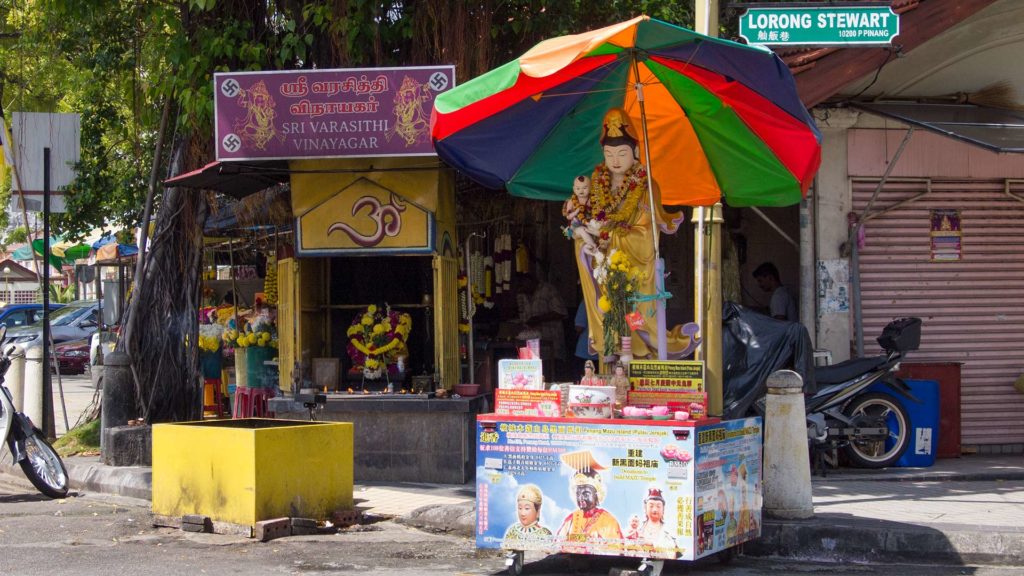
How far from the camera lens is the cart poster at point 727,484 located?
6281 mm

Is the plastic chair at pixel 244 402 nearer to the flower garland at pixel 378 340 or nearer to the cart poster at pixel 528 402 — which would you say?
the flower garland at pixel 378 340

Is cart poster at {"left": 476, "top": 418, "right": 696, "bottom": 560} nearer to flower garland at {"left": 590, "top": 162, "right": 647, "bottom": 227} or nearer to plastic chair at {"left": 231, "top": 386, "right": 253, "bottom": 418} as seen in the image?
flower garland at {"left": 590, "top": 162, "right": 647, "bottom": 227}

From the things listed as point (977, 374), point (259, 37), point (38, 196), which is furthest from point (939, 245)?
point (38, 196)

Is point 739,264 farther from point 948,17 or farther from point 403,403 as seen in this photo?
point 403,403

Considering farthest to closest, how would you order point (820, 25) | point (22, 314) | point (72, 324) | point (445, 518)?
point (22, 314)
point (72, 324)
point (820, 25)
point (445, 518)

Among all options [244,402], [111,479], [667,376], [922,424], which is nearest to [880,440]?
[922,424]

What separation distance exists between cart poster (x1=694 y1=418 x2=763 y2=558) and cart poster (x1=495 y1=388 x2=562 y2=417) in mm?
877


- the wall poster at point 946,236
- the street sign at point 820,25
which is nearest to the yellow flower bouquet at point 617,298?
the street sign at point 820,25

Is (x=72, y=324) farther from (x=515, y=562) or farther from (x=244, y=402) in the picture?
(x=515, y=562)

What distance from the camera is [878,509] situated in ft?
27.5

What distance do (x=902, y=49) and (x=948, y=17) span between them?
636 mm

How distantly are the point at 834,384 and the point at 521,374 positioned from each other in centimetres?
456

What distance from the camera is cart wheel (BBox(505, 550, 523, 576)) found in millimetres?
6738

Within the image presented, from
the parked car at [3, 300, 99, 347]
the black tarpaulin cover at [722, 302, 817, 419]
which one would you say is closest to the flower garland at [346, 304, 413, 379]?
the black tarpaulin cover at [722, 302, 817, 419]
